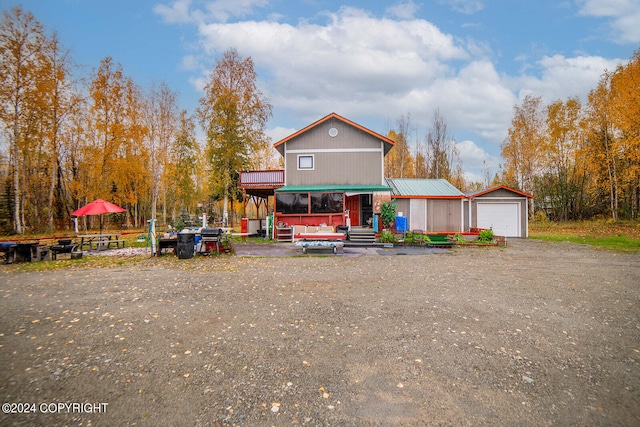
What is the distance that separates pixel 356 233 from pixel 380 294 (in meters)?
9.94

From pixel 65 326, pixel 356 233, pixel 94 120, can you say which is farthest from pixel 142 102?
pixel 65 326

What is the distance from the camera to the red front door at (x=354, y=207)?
70.9ft

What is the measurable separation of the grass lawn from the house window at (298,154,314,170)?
15.8 m

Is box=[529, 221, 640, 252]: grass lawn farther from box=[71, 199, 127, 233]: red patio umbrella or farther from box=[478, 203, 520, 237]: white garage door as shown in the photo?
box=[71, 199, 127, 233]: red patio umbrella

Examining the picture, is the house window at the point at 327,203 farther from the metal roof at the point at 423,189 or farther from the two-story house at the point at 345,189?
the metal roof at the point at 423,189

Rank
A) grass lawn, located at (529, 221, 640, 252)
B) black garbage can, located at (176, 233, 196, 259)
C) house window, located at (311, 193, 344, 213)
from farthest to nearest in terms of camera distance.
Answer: house window, located at (311, 193, 344, 213) → grass lawn, located at (529, 221, 640, 252) → black garbage can, located at (176, 233, 196, 259)

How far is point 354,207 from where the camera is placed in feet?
71.3

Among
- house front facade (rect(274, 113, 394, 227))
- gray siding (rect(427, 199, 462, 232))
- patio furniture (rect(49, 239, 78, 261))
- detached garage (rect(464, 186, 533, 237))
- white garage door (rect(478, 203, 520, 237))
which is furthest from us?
gray siding (rect(427, 199, 462, 232))

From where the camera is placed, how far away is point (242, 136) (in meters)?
26.2

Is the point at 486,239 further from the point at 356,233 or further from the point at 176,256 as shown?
the point at 176,256

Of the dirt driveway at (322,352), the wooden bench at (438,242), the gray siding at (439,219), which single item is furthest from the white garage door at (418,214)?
the dirt driveway at (322,352)

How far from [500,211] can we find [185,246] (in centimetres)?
2060

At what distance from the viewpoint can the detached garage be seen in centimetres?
2108

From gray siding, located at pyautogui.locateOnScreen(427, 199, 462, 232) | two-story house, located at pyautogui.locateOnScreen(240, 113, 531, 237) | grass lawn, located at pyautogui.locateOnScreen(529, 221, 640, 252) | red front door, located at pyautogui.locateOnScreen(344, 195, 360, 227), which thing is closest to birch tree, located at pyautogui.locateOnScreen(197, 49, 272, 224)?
two-story house, located at pyautogui.locateOnScreen(240, 113, 531, 237)
